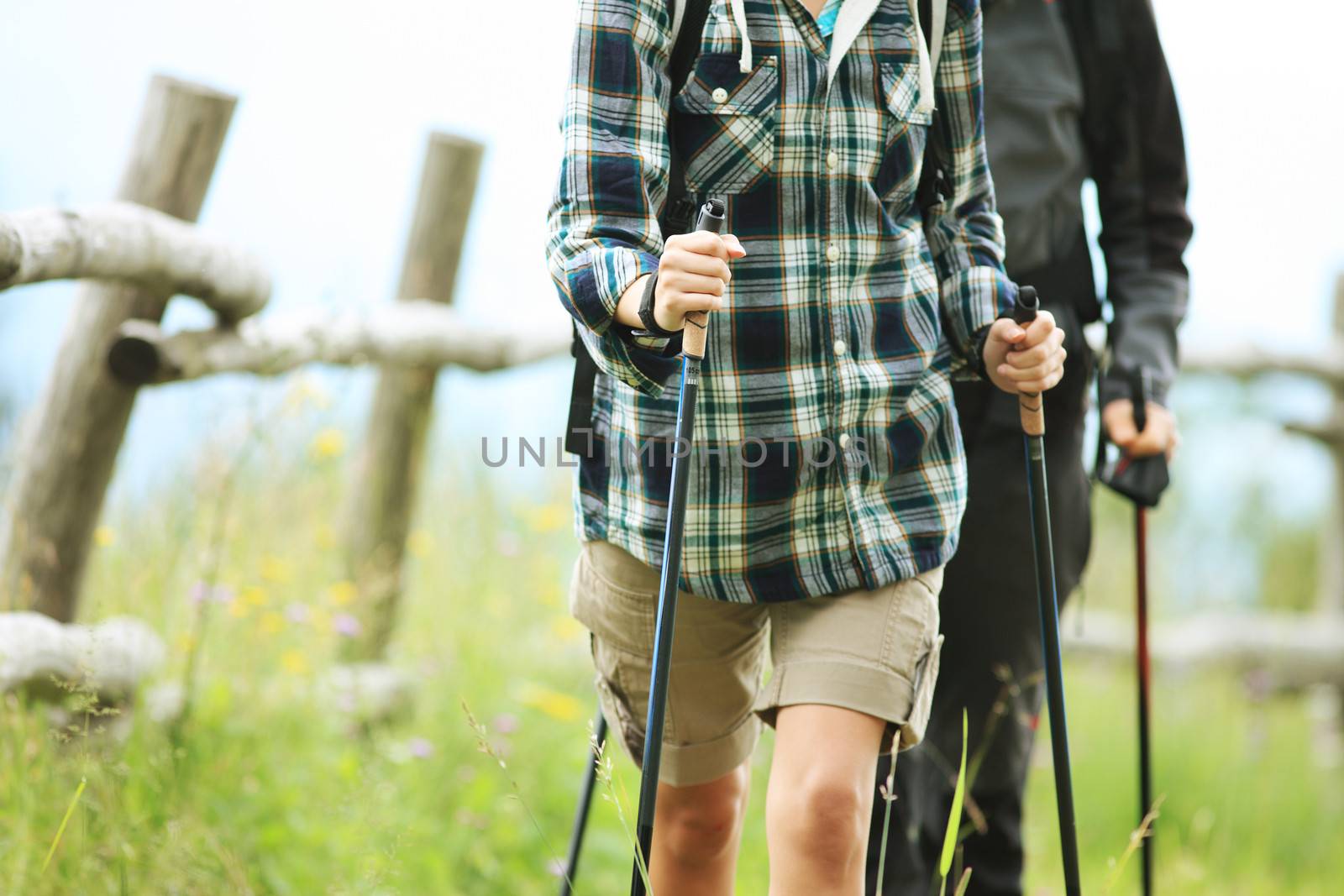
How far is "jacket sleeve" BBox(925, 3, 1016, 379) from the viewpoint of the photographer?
189 centimetres

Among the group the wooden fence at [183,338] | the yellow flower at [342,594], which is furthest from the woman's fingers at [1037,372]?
the yellow flower at [342,594]

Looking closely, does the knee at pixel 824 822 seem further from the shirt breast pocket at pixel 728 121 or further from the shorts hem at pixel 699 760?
the shirt breast pocket at pixel 728 121

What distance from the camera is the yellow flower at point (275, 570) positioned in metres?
3.10

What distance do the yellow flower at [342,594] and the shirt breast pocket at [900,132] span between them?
78.9 inches

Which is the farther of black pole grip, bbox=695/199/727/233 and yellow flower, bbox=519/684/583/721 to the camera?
yellow flower, bbox=519/684/583/721

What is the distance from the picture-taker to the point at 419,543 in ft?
11.9

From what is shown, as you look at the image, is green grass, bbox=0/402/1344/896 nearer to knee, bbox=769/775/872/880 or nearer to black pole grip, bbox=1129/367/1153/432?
knee, bbox=769/775/872/880

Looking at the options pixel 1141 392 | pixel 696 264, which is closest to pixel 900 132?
pixel 696 264

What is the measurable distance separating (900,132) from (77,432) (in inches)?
67.2

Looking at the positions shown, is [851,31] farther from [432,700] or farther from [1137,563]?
[432,700]

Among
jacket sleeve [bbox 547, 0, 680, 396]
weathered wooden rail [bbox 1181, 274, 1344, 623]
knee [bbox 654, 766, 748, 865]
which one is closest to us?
jacket sleeve [bbox 547, 0, 680, 396]

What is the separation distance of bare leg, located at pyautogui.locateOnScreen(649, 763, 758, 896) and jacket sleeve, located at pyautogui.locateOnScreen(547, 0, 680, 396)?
67cm

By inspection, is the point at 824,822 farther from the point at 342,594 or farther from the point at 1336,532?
the point at 1336,532

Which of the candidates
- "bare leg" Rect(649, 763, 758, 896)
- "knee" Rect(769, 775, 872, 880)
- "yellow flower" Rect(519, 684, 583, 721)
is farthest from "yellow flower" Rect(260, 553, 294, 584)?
"knee" Rect(769, 775, 872, 880)
